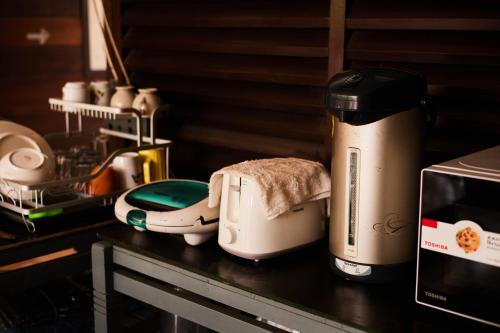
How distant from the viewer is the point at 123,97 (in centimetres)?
211

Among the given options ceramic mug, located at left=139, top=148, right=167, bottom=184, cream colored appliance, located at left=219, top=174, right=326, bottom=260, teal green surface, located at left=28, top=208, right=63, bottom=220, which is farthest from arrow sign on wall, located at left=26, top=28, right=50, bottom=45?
cream colored appliance, located at left=219, top=174, right=326, bottom=260

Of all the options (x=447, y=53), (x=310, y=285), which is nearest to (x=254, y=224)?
(x=310, y=285)

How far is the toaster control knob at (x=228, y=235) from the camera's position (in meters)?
1.44

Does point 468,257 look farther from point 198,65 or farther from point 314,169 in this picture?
point 198,65

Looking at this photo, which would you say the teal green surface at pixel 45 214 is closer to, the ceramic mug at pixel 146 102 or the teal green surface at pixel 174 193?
the teal green surface at pixel 174 193

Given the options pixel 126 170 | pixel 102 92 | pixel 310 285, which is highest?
pixel 102 92

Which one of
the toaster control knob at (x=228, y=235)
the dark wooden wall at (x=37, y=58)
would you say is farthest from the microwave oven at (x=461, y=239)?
the dark wooden wall at (x=37, y=58)

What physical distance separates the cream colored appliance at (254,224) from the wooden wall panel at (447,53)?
1.29 feet

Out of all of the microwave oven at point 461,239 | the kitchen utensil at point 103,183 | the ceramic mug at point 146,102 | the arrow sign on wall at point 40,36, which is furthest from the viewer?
the arrow sign on wall at point 40,36

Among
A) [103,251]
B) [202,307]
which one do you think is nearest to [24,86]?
[103,251]

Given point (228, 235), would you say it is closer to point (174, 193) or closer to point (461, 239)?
point (174, 193)

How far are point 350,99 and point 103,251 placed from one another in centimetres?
73

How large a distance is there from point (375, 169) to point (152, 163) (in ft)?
3.17

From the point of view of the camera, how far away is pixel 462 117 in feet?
5.08
